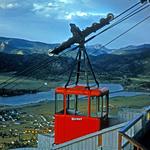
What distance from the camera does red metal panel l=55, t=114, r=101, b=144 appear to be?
79.5 feet

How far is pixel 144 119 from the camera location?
20375 millimetres

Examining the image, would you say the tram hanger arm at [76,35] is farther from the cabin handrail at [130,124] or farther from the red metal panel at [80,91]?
the cabin handrail at [130,124]

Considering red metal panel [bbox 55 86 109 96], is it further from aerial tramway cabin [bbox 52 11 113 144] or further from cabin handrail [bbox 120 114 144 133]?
cabin handrail [bbox 120 114 144 133]

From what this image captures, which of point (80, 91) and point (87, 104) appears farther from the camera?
point (87, 104)

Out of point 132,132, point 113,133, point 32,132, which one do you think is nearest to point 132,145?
point 132,132

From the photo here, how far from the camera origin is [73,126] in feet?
80.7

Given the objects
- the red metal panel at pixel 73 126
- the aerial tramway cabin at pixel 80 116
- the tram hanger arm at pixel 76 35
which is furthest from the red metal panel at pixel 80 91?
the tram hanger arm at pixel 76 35

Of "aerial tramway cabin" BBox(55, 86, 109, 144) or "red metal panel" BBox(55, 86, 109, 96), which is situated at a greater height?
"red metal panel" BBox(55, 86, 109, 96)

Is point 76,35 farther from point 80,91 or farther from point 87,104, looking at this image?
point 87,104

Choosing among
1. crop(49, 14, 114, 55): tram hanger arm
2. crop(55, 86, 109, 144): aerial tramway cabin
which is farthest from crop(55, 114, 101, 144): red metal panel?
crop(49, 14, 114, 55): tram hanger arm

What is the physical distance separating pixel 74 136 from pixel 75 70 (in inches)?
131

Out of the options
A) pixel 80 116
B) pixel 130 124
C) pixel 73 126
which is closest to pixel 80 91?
pixel 80 116

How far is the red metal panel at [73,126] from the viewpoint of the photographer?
2422cm

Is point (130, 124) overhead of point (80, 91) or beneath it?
beneath
